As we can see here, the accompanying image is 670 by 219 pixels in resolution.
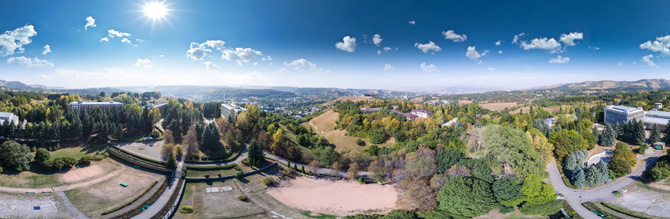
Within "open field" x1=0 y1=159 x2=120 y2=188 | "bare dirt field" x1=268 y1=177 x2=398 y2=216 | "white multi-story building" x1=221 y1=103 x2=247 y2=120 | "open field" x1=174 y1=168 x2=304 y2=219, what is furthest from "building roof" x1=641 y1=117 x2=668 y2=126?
"open field" x1=0 y1=159 x2=120 y2=188

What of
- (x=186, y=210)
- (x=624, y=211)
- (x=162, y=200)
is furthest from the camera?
(x=162, y=200)

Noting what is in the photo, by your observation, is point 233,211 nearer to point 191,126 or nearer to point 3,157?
point 3,157

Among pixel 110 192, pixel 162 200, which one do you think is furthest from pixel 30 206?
pixel 162 200

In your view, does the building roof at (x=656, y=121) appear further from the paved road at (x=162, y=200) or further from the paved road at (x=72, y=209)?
the paved road at (x=72, y=209)

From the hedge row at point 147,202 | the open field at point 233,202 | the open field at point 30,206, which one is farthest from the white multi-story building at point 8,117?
the open field at point 233,202

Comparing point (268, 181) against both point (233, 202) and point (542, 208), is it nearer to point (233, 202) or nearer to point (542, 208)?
point (233, 202)

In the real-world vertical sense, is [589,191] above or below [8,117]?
below

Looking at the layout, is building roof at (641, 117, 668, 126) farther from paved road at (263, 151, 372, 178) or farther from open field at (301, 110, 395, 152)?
paved road at (263, 151, 372, 178)
